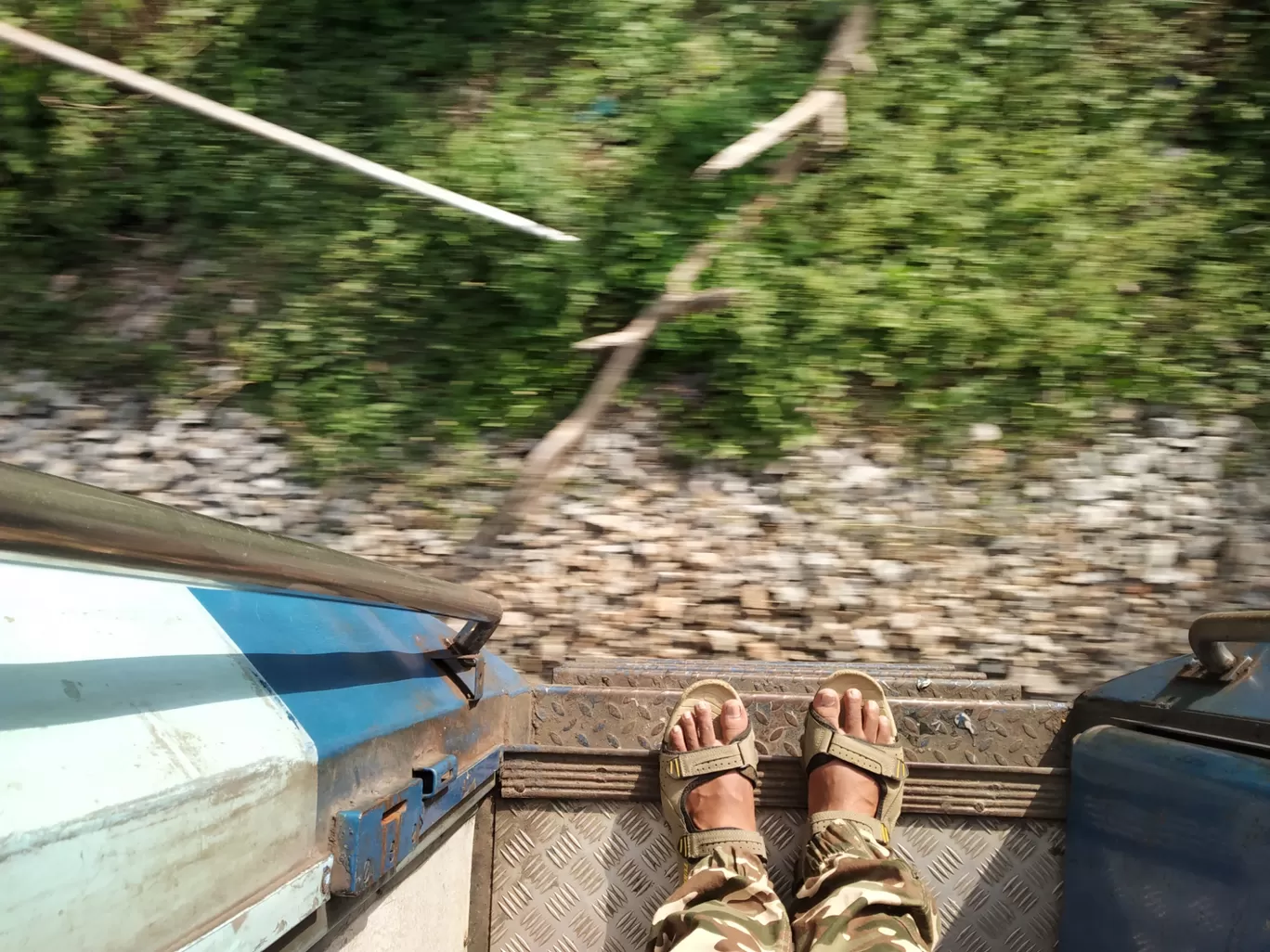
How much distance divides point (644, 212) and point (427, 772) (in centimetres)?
165

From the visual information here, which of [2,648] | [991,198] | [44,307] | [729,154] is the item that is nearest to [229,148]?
[44,307]

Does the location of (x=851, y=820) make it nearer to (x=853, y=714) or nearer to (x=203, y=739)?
(x=853, y=714)

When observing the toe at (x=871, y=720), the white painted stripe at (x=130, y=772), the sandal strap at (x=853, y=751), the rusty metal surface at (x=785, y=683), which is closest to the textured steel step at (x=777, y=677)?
the rusty metal surface at (x=785, y=683)

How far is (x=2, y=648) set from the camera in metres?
0.86

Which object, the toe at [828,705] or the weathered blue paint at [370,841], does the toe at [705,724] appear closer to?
the toe at [828,705]

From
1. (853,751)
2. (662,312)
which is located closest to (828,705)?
(853,751)

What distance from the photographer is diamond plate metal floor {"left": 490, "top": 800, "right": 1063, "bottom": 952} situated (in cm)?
185

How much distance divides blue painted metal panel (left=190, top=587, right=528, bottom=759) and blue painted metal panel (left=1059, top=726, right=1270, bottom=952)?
131 centimetres

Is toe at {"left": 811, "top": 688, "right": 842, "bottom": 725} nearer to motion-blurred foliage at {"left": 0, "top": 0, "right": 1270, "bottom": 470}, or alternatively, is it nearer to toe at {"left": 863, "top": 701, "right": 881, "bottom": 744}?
toe at {"left": 863, "top": 701, "right": 881, "bottom": 744}

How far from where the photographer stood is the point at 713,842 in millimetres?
1765

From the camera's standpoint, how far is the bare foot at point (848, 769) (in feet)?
5.90

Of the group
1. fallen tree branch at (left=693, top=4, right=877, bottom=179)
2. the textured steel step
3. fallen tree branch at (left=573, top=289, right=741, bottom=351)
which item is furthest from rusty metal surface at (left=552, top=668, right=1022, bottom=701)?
fallen tree branch at (left=693, top=4, right=877, bottom=179)

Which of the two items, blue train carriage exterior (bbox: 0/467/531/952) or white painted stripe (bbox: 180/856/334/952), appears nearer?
blue train carriage exterior (bbox: 0/467/531/952)

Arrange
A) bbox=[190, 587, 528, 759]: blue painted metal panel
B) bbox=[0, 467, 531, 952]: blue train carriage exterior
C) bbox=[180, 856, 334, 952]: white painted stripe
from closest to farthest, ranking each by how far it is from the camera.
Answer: bbox=[0, 467, 531, 952]: blue train carriage exterior
bbox=[180, 856, 334, 952]: white painted stripe
bbox=[190, 587, 528, 759]: blue painted metal panel
